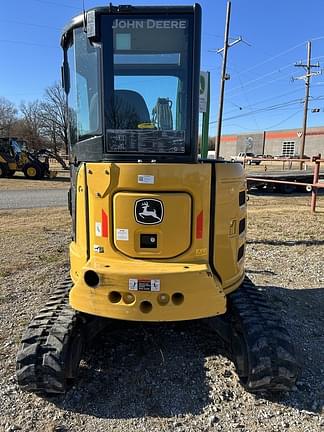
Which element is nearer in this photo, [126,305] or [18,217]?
[126,305]

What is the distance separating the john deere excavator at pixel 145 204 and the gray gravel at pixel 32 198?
10527mm

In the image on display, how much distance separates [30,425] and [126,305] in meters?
1.03

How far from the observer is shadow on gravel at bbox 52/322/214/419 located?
2.93 m

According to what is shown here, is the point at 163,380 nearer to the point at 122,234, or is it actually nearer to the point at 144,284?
the point at 144,284

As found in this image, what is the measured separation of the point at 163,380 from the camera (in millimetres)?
3244

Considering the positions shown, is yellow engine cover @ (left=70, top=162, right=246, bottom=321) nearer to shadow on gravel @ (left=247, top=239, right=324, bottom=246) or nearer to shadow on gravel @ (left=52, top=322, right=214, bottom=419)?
shadow on gravel @ (left=52, top=322, right=214, bottom=419)

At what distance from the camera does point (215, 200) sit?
308 cm

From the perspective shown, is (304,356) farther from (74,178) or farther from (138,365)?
(74,178)

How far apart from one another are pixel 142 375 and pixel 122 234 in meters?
1.24

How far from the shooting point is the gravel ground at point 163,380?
9.14ft

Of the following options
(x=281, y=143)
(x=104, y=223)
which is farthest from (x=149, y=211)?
(x=281, y=143)

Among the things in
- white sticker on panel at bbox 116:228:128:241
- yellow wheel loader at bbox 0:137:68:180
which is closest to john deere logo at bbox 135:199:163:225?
white sticker on panel at bbox 116:228:128:241

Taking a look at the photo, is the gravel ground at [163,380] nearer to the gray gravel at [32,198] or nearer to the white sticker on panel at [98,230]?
the white sticker on panel at [98,230]

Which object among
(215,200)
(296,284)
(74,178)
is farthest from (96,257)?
(296,284)
